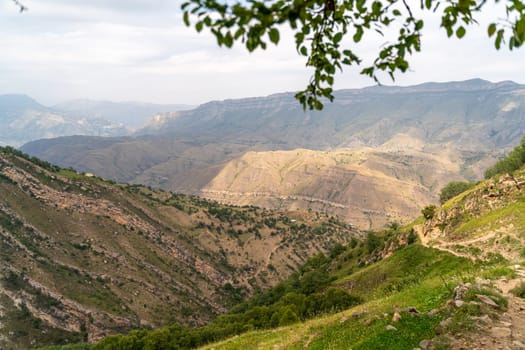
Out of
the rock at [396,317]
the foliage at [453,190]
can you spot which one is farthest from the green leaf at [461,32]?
the foliage at [453,190]

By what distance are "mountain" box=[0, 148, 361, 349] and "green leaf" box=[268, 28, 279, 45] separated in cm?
6077

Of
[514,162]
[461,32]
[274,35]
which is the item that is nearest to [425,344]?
[461,32]

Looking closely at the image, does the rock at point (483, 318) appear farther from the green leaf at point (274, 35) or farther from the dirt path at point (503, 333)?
the green leaf at point (274, 35)

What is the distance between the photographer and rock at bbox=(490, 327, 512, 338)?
29.3ft

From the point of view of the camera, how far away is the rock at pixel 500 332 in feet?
29.3

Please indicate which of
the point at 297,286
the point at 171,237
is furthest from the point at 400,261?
the point at 171,237

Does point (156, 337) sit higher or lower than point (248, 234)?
higher

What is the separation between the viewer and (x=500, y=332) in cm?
909

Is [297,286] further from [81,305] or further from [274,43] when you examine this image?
[274,43]

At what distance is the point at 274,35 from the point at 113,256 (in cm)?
7963

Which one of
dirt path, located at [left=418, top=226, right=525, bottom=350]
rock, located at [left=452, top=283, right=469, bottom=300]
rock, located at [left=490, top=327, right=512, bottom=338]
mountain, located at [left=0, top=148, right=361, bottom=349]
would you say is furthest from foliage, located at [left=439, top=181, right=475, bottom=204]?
rock, located at [left=490, top=327, right=512, bottom=338]

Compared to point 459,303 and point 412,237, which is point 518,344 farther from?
point 412,237

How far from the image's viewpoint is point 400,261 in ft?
119

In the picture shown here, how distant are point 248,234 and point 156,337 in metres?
79.0
